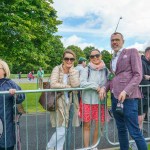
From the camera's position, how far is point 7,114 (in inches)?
188

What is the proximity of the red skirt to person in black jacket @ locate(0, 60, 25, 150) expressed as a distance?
3.88 ft

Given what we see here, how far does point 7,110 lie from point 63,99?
1.00m

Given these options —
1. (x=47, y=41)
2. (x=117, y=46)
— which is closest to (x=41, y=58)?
(x=47, y=41)

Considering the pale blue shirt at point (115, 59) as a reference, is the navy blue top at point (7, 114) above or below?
below

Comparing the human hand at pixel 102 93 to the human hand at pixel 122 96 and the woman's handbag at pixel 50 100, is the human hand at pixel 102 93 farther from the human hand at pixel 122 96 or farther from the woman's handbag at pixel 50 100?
the woman's handbag at pixel 50 100

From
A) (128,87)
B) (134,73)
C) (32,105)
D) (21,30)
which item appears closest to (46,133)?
(128,87)

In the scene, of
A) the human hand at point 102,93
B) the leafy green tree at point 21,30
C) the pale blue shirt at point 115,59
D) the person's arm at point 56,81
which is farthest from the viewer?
the leafy green tree at point 21,30

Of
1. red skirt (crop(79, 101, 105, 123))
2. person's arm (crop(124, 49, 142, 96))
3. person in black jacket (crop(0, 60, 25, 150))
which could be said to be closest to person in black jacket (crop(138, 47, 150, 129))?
red skirt (crop(79, 101, 105, 123))

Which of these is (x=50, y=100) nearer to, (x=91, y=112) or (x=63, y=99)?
(x=63, y=99)

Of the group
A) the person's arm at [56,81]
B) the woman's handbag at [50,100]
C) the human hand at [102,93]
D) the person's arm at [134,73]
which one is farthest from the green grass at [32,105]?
the person's arm at [134,73]

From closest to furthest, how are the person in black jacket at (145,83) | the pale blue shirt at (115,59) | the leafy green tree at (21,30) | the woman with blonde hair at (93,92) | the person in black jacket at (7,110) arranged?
the person in black jacket at (7,110)
the pale blue shirt at (115,59)
the woman with blonde hair at (93,92)
the person in black jacket at (145,83)
the leafy green tree at (21,30)

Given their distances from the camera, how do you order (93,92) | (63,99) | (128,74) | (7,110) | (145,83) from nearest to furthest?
(7,110) → (128,74) → (63,99) → (93,92) → (145,83)

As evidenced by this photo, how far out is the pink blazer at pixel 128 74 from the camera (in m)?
4.98

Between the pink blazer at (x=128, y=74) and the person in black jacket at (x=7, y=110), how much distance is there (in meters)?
1.42
